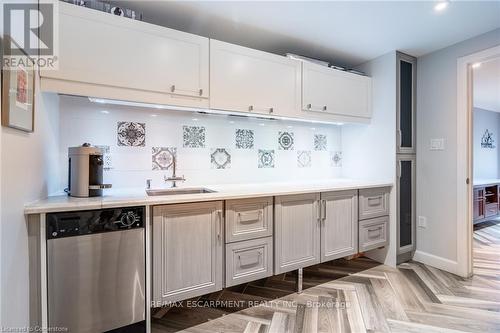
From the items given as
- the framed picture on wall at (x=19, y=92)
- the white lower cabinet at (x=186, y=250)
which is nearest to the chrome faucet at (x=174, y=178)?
the white lower cabinet at (x=186, y=250)

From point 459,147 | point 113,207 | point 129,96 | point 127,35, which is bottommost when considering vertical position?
point 113,207

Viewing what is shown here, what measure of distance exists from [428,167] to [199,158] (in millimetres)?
2369

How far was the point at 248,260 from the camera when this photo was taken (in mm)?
1806

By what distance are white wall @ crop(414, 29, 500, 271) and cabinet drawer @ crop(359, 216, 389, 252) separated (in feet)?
1.57

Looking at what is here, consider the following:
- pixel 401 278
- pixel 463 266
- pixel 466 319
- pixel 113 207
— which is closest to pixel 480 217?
pixel 463 266

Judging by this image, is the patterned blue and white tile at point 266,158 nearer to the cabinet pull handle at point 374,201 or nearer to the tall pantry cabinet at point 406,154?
the cabinet pull handle at point 374,201

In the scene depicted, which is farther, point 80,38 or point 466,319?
point 466,319

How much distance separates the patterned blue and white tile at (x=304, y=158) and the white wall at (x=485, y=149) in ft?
13.6

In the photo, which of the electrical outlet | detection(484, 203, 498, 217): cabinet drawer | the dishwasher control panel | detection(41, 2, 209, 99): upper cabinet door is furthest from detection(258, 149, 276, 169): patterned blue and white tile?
detection(484, 203, 498, 217): cabinet drawer

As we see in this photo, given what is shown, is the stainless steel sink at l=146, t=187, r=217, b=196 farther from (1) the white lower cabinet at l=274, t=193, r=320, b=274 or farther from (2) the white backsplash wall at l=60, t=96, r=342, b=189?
(1) the white lower cabinet at l=274, t=193, r=320, b=274

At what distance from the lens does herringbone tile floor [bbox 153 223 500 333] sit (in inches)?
65.7

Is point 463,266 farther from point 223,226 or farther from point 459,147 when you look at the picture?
point 223,226

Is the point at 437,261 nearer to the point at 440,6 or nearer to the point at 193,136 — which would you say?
the point at 440,6

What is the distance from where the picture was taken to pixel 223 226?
1.71 metres
